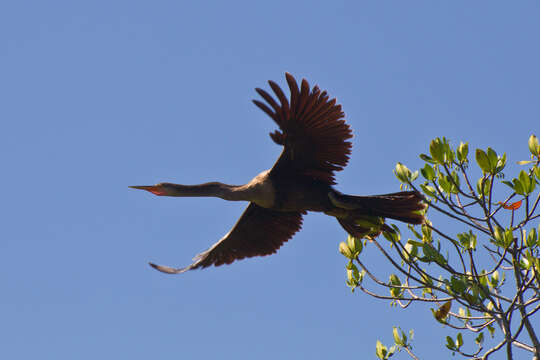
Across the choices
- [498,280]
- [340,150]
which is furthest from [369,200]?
[498,280]

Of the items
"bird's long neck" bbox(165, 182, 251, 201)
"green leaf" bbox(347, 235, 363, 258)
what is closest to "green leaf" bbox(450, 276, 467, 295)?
"green leaf" bbox(347, 235, 363, 258)

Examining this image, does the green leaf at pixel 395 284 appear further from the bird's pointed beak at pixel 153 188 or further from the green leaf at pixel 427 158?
the bird's pointed beak at pixel 153 188

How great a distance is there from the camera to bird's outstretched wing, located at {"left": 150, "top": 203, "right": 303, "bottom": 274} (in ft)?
21.2

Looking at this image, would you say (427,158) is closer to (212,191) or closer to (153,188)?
(212,191)

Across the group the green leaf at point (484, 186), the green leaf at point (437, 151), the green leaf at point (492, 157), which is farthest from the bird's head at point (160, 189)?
the green leaf at point (492, 157)

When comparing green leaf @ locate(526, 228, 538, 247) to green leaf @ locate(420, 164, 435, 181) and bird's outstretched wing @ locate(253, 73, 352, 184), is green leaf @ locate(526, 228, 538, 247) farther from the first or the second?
bird's outstretched wing @ locate(253, 73, 352, 184)

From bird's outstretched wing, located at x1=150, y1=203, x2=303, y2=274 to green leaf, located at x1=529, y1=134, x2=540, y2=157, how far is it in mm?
2222

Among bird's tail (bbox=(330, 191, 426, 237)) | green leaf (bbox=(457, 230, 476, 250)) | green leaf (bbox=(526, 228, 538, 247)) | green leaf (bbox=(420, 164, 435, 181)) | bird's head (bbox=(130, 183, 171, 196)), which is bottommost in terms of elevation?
green leaf (bbox=(526, 228, 538, 247))

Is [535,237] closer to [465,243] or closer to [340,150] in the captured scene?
[465,243]

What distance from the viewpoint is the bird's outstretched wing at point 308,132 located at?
5.00m

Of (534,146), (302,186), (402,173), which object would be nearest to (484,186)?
(534,146)

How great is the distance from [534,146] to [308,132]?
60.3 inches

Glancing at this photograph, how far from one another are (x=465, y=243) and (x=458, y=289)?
1.11 ft

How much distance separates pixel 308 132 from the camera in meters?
5.32
